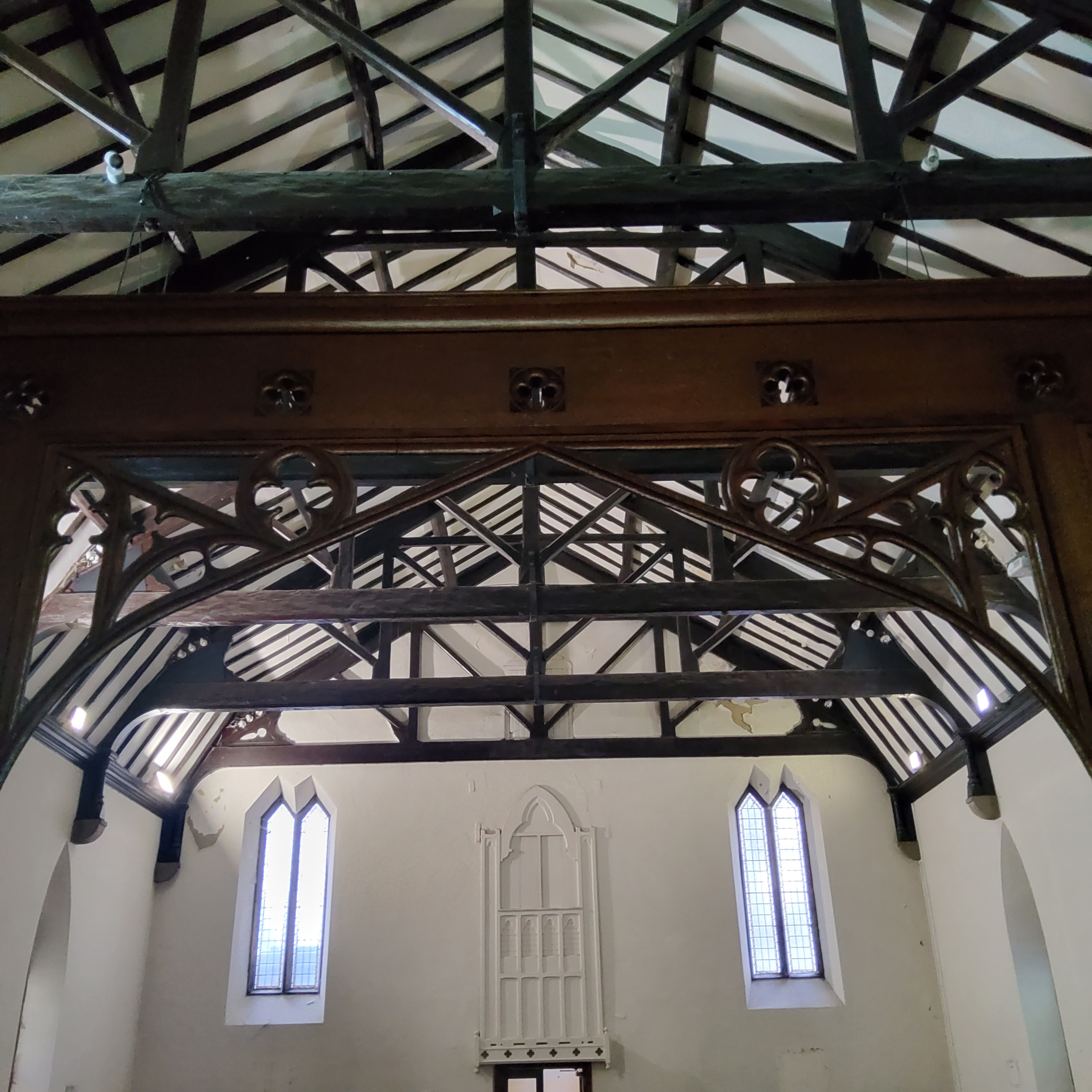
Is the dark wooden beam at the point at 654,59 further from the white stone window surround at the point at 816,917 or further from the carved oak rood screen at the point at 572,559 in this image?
the white stone window surround at the point at 816,917

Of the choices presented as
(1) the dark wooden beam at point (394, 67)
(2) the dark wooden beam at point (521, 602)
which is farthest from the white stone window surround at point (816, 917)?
(1) the dark wooden beam at point (394, 67)

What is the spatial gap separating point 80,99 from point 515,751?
736 centimetres

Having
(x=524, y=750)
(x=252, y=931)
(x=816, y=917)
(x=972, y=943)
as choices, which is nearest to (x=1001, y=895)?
(x=972, y=943)

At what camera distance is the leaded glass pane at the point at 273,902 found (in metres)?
8.80

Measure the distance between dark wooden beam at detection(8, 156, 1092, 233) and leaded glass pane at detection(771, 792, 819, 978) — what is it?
750cm

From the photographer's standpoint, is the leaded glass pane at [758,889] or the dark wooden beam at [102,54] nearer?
the dark wooden beam at [102,54]

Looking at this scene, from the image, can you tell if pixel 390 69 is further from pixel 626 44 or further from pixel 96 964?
pixel 96 964

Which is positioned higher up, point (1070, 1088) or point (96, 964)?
point (96, 964)

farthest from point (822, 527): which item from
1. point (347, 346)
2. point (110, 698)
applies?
point (110, 698)

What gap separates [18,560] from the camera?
1.92 m

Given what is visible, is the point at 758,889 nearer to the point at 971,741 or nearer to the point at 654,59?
the point at 971,741

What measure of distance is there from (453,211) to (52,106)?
2.08 meters

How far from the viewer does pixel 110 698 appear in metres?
7.48

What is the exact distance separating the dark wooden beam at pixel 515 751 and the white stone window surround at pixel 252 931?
296 mm
